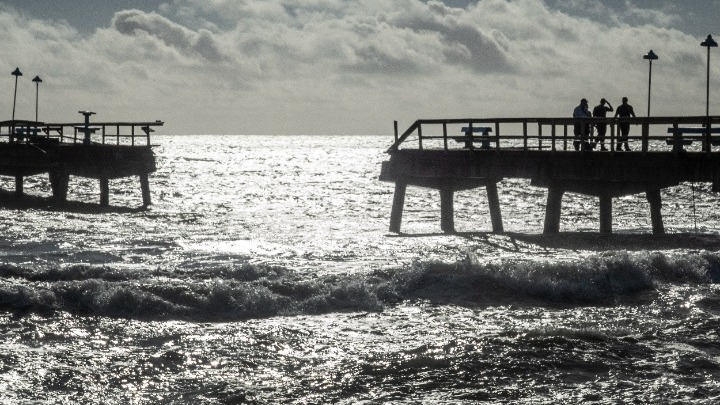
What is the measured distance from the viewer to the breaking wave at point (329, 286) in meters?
15.0

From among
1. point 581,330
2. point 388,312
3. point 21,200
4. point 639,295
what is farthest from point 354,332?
point 21,200

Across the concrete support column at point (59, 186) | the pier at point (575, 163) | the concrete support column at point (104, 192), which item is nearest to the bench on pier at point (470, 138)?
the pier at point (575, 163)

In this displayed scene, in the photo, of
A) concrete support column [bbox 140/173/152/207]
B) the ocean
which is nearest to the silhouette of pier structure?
concrete support column [bbox 140/173/152/207]

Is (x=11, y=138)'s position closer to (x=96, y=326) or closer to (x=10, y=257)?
(x=10, y=257)

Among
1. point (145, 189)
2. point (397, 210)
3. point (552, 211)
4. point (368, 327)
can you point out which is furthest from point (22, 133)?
point (368, 327)

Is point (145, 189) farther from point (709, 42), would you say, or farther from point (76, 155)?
point (709, 42)

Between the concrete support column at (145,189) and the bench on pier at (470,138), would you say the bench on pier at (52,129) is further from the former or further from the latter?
the bench on pier at (470,138)

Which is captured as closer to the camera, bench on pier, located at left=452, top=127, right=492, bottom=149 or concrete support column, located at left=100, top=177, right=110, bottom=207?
bench on pier, located at left=452, top=127, right=492, bottom=149

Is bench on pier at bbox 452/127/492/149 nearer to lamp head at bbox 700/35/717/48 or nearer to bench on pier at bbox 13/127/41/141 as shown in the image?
lamp head at bbox 700/35/717/48

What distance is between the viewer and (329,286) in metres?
16.2

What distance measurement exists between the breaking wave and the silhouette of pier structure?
20.8 metres

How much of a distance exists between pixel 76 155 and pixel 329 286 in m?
26.7

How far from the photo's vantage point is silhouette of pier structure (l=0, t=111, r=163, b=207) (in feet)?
129

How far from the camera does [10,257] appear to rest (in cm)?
2442
